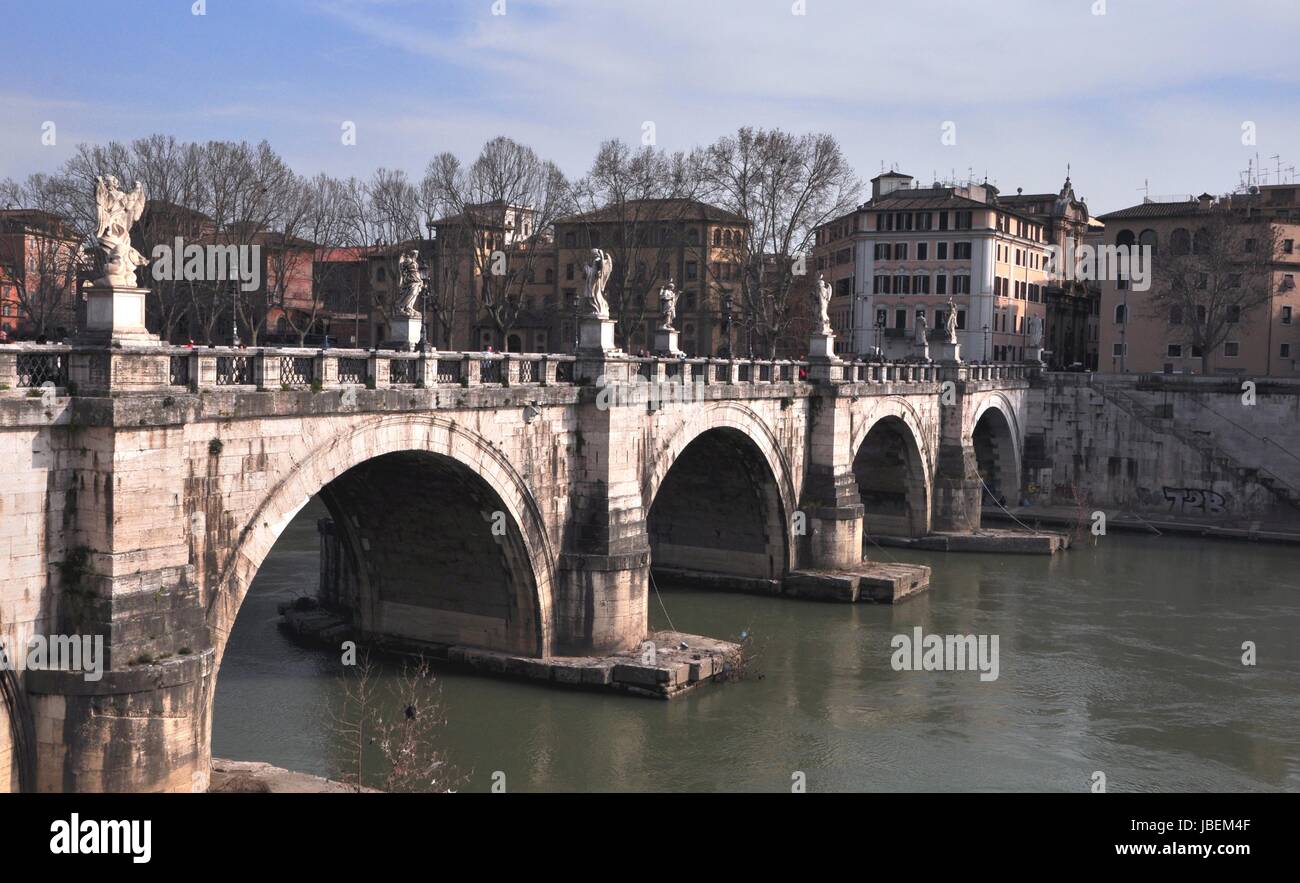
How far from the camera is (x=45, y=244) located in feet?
119

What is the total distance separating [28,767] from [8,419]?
3.18 metres

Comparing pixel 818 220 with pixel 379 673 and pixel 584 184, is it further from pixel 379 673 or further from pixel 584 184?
pixel 379 673

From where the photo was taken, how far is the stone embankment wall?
38188 millimetres

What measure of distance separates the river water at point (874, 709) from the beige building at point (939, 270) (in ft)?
93.5

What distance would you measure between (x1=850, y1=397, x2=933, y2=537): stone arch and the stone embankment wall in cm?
710

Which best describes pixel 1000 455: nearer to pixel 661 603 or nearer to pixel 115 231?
pixel 661 603

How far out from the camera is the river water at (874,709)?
1631cm

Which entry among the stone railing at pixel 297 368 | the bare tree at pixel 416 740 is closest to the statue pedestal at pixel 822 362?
the stone railing at pixel 297 368

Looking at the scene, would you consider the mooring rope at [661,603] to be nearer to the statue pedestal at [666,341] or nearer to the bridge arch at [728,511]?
the bridge arch at [728,511]

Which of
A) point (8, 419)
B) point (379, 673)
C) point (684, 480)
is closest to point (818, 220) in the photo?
point (684, 480)

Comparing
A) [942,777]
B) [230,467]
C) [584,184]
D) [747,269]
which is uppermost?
[584,184]

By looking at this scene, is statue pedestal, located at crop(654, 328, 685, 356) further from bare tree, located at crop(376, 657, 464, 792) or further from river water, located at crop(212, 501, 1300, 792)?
bare tree, located at crop(376, 657, 464, 792)

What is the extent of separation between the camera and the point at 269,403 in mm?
13750

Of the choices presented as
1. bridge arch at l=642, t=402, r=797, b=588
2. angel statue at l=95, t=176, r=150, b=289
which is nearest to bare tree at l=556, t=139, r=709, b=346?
bridge arch at l=642, t=402, r=797, b=588
